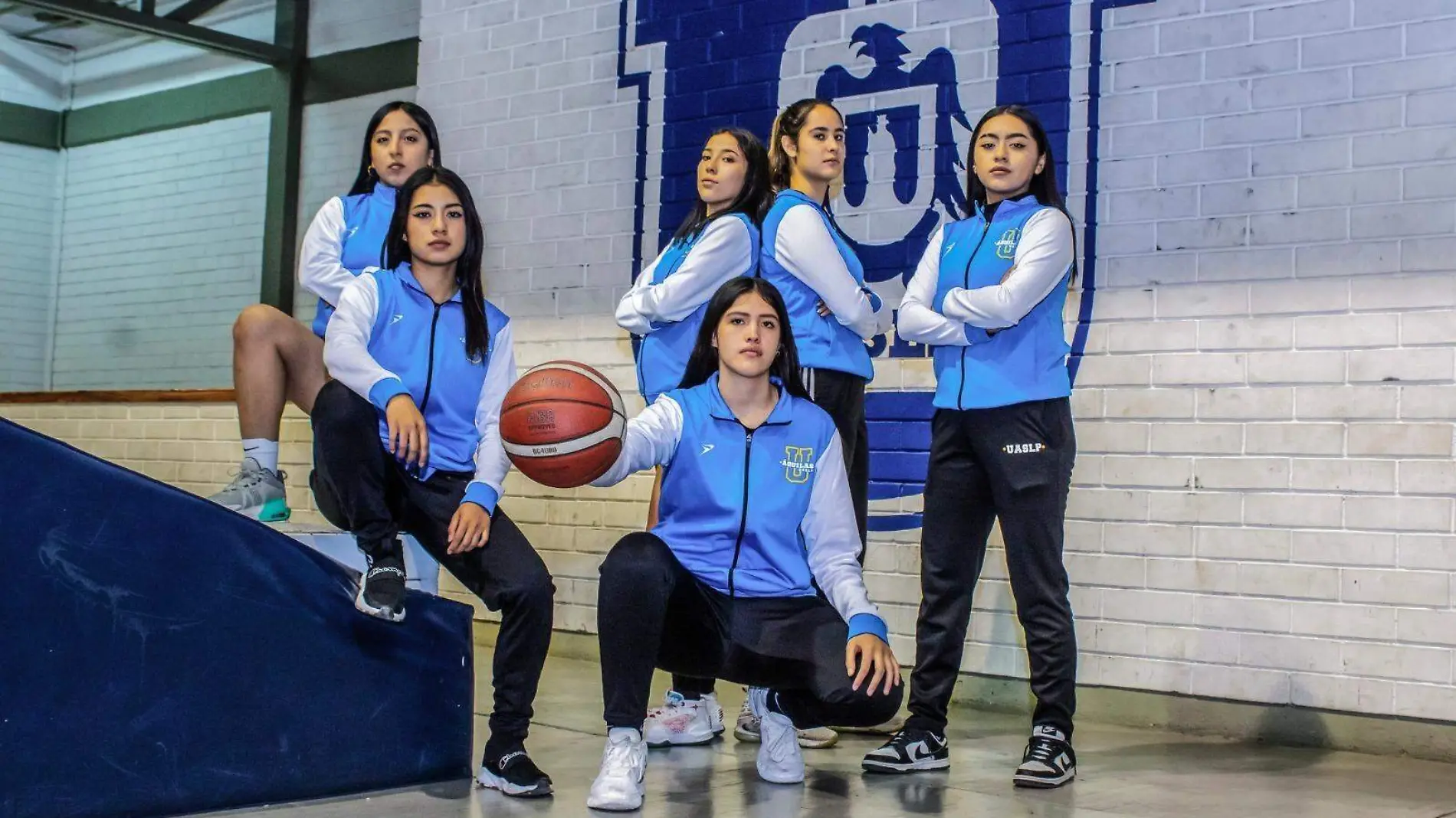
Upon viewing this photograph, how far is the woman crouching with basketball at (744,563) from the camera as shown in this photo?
2818 millimetres

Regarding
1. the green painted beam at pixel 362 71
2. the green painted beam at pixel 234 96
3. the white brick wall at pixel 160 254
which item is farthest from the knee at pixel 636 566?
the white brick wall at pixel 160 254

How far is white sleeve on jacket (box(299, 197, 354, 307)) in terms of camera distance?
3570 mm

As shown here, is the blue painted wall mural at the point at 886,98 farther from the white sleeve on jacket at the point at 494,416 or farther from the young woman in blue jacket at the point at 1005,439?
the white sleeve on jacket at the point at 494,416

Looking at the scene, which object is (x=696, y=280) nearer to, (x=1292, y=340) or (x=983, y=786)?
(x=983, y=786)

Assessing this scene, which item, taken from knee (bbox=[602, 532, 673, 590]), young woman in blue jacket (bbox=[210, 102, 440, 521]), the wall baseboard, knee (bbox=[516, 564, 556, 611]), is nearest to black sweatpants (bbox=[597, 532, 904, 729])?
A: knee (bbox=[602, 532, 673, 590])

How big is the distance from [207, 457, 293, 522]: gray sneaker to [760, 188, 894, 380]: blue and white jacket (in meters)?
1.32

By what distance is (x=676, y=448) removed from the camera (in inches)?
118

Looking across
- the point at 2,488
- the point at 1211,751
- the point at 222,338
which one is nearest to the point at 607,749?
the point at 2,488

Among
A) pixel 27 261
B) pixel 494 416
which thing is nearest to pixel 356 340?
pixel 494 416

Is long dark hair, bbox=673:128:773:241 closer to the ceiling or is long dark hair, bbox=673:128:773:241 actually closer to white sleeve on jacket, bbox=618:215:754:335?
white sleeve on jacket, bbox=618:215:754:335

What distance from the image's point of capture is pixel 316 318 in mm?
3650

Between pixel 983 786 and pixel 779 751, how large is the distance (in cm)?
47

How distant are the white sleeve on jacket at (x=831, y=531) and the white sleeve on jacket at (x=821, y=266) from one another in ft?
1.78

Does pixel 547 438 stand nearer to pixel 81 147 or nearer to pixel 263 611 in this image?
pixel 263 611
